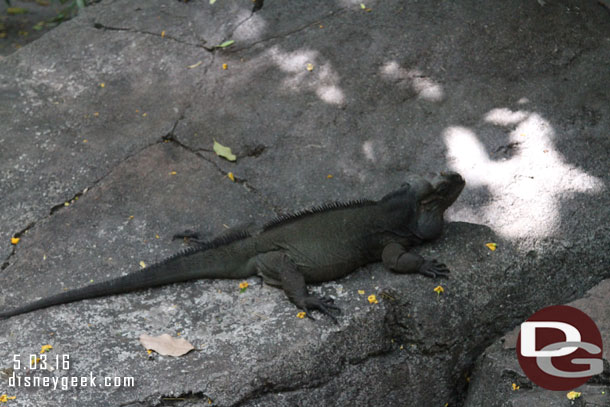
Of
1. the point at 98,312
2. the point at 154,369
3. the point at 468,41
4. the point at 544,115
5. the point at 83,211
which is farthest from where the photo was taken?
the point at 468,41

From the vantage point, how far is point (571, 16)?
6145mm

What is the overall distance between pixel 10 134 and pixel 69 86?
2.48 feet

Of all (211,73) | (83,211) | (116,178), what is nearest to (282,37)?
(211,73)

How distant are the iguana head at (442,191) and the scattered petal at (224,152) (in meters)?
1.60

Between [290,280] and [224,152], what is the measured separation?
4.97 feet

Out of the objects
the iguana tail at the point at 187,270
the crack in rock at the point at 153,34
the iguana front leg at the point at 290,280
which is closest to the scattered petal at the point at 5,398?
the iguana tail at the point at 187,270

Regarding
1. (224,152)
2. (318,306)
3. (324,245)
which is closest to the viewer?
(318,306)

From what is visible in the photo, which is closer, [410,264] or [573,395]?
[573,395]

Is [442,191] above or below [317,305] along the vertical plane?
above

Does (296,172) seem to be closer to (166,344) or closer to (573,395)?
(166,344)

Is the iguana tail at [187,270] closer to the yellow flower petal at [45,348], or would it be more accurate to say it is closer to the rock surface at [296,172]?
the rock surface at [296,172]

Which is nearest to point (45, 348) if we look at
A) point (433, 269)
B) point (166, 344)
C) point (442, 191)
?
point (166, 344)

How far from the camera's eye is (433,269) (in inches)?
164

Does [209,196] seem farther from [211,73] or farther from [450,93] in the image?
[450,93]
